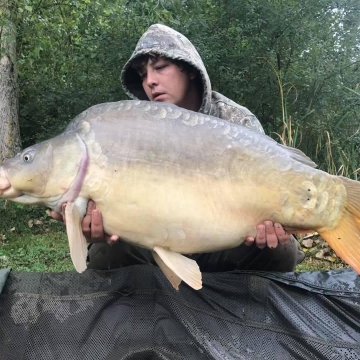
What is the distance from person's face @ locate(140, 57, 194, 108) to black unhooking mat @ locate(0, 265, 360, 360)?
583mm

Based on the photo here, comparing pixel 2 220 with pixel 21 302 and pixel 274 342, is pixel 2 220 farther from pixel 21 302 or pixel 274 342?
pixel 274 342

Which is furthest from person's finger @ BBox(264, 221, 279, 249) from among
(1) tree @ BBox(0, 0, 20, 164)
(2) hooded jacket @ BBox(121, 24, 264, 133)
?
(1) tree @ BBox(0, 0, 20, 164)

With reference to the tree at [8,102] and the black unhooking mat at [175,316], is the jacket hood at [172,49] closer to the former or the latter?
the black unhooking mat at [175,316]

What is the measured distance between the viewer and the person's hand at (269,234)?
1.16 meters

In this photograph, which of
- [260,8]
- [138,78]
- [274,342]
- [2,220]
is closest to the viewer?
[274,342]

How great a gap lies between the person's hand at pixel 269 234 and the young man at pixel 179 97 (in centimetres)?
18

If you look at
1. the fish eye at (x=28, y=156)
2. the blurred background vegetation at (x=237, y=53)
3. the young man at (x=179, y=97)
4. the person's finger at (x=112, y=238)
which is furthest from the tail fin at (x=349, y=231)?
the blurred background vegetation at (x=237, y=53)

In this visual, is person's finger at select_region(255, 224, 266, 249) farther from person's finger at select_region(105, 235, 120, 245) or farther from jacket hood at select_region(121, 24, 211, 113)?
jacket hood at select_region(121, 24, 211, 113)

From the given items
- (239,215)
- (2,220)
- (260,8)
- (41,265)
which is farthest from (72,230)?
(260,8)

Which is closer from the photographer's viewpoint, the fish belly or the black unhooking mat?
the fish belly

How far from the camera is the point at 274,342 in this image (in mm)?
1346

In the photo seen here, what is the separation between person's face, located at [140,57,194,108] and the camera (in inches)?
64.3

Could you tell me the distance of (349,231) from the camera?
3.65 feet

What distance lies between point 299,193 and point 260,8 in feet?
10.9
